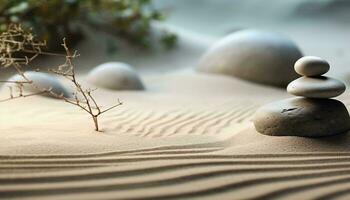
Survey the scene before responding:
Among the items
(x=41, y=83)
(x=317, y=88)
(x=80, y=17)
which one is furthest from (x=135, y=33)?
(x=317, y=88)

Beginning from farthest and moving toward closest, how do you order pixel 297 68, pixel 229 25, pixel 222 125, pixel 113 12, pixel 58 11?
1. pixel 229 25
2. pixel 113 12
3. pixel 58 11
4. pixel 222 125
5. pixel 297 68

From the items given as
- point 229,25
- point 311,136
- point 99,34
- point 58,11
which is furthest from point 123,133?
point 229,25

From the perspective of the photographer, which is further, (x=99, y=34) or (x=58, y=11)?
(x=99, y=34)

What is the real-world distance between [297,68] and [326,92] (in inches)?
11.2

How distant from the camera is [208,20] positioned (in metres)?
13.1

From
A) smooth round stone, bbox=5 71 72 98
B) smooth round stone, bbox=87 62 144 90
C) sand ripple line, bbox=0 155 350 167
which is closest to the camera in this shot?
sand ripple line, bbox=0 155 350 167

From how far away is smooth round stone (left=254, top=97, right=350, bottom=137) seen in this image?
11.1 feet

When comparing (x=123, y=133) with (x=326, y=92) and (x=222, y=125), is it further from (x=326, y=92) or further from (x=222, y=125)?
(x=326, y=92)

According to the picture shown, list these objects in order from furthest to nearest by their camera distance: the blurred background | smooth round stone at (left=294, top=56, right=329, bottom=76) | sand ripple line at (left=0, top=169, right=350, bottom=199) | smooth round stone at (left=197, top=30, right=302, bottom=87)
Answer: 1. the blurred background
2. smooth round stone at (left=197, top=30, right=302, bottom=87)
3. smooth round stone at (left=294, top=56, right=329, bottom=76)
4. sand ripple line at (left=0, top=169, right=350, bottom=199)

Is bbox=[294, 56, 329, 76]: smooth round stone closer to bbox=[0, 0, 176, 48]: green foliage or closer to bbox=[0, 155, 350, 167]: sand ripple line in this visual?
bbox=[0, 155, 350, 167]: sand ripple line

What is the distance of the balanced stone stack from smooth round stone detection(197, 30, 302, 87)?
351 centimetres

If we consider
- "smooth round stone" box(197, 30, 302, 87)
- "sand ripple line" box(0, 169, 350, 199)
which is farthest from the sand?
"smooth round stone" box(197, 30, 302, 87)

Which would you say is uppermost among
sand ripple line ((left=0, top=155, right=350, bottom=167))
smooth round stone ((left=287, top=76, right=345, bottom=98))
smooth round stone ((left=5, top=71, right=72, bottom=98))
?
smooth round stone ((left=5, top=71, right=72, bottom=98))

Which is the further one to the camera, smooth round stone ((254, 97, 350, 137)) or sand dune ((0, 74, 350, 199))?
smooth round stone ((254, 97, 350, 137))
